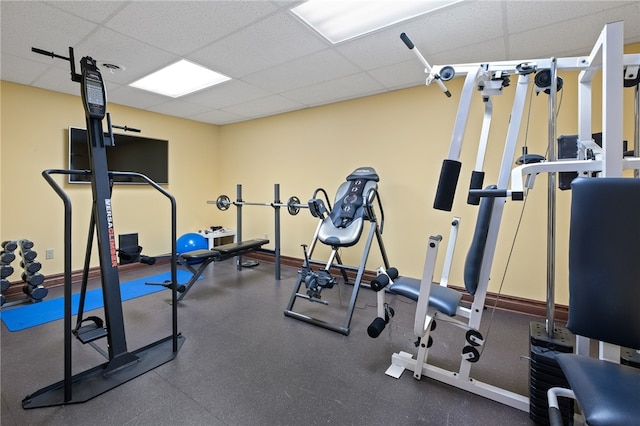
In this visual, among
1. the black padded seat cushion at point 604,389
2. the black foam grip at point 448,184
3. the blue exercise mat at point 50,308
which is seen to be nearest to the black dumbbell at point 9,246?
the blue exercise mat at point 50,308

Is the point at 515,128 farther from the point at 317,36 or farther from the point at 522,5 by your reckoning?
the point at 317,36

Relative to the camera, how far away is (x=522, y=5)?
1.92 m

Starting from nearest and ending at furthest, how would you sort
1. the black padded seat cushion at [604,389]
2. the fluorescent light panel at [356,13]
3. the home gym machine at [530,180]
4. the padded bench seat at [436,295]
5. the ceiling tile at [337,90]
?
1. the black padded seat cushion at [604,389]
2. the home gym machine at [530,180]
3. the padded bench seat at [436,295]
4. the fluorescent light panel at [356,13]
5. the ceiling tile at [337,90]

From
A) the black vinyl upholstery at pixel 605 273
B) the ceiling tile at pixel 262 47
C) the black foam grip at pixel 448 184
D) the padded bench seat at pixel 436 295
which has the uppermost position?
the ceiling tile at pixel 262 47

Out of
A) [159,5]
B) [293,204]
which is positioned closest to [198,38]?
[159,5]

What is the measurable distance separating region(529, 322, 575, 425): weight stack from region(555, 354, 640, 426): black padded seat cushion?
338 millimetres

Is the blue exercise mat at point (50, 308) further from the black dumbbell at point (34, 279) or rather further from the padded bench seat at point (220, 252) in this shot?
the padded bench seat at point (220, 252)

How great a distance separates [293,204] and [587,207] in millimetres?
3055

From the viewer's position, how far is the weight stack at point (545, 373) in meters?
1.42

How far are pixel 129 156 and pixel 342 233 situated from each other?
3.36 metres

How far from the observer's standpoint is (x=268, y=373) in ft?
6.42

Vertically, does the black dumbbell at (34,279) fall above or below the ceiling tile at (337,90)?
below

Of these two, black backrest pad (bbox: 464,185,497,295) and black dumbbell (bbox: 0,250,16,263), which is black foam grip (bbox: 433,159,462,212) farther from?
black dumbbell (bbox: 0,250,16,263)

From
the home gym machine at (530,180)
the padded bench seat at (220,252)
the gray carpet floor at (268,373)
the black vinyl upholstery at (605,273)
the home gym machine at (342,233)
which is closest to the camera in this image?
the black vinyl upholstery at (605,273)
